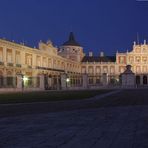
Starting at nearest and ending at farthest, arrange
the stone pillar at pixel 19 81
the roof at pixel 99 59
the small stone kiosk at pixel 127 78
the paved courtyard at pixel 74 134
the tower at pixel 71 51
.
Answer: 1. the paved courtyard at pixel 74 134
2. the stone pillar at pixel 19 81
3. the small stone kiosk at pixel 127 78
4. the tower at pixel 71 51
5. the roof at pixel 99 59

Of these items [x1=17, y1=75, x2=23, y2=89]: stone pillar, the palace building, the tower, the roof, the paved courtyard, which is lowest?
the paved courtyard

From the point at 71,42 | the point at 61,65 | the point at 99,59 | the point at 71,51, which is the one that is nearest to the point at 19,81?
the point at 61,65

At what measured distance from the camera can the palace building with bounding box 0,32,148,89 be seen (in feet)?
206

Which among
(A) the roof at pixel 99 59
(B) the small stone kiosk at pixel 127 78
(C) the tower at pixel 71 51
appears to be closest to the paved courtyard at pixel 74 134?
(B) the small stone kiosk at pixel 127 78

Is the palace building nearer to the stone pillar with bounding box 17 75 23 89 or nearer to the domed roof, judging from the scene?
the domed roof

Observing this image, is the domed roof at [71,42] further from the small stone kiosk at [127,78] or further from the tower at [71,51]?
the small stone kiosk at [127,78]

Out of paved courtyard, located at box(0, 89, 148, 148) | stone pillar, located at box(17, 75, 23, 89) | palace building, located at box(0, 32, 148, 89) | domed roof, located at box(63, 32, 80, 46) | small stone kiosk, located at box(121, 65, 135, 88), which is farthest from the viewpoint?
domed roof, located at box(63, 32, 80, 46)

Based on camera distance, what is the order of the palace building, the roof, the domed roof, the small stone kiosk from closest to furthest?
the small stone kiosk, the palace building, the roof, the domed roof

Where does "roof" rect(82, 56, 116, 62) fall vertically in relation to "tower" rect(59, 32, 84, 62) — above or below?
below

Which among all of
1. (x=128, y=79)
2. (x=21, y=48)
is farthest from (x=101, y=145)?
(x=21, y=48)

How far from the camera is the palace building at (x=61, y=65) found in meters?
62.7

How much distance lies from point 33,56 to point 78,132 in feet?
222

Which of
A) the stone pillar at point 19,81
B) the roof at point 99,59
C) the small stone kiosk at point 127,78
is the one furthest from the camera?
the roof at point 99,59

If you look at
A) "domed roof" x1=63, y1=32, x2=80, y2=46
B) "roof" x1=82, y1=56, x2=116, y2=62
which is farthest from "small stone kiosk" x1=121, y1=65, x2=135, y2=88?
"domed roof" x1=63, y1=32, x2=80, y2=46
